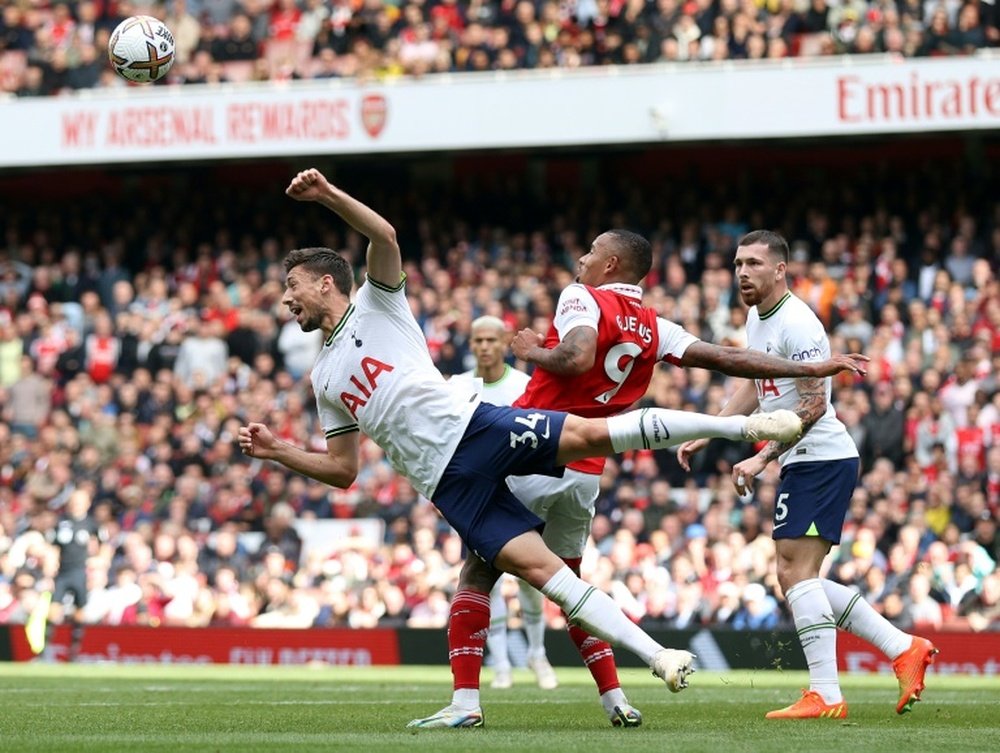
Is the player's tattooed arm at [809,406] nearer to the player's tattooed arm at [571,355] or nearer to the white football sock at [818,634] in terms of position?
the white football sock at [818,634]

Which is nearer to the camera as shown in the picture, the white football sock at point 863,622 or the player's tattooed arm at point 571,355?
the player's tattooed arm at point 571,355

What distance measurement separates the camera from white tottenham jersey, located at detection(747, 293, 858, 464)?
1020cm

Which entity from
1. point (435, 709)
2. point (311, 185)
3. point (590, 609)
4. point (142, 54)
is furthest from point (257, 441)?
point (142, 54)

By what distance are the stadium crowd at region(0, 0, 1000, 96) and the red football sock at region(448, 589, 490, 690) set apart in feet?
52.1

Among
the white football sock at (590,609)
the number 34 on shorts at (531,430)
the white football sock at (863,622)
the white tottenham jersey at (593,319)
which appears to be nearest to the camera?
the white football sock at (590,609)

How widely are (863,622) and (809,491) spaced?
2.70 ft

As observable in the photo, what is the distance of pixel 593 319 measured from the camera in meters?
9.22

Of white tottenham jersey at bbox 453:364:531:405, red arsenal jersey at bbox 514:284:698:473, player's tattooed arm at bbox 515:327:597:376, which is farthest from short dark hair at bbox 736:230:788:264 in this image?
white tottenham jersey at bbox 453:364:531:405

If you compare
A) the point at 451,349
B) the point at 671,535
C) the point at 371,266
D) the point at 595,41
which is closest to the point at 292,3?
the point at 595,41

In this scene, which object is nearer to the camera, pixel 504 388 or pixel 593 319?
pixel 593 319

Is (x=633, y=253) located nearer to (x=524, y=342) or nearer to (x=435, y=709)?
(x=524, y=342)

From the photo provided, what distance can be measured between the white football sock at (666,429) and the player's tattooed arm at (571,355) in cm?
64

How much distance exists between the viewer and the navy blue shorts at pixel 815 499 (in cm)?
1021

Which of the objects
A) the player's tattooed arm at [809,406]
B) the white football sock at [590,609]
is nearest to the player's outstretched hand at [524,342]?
the white football sock at [590,609]
